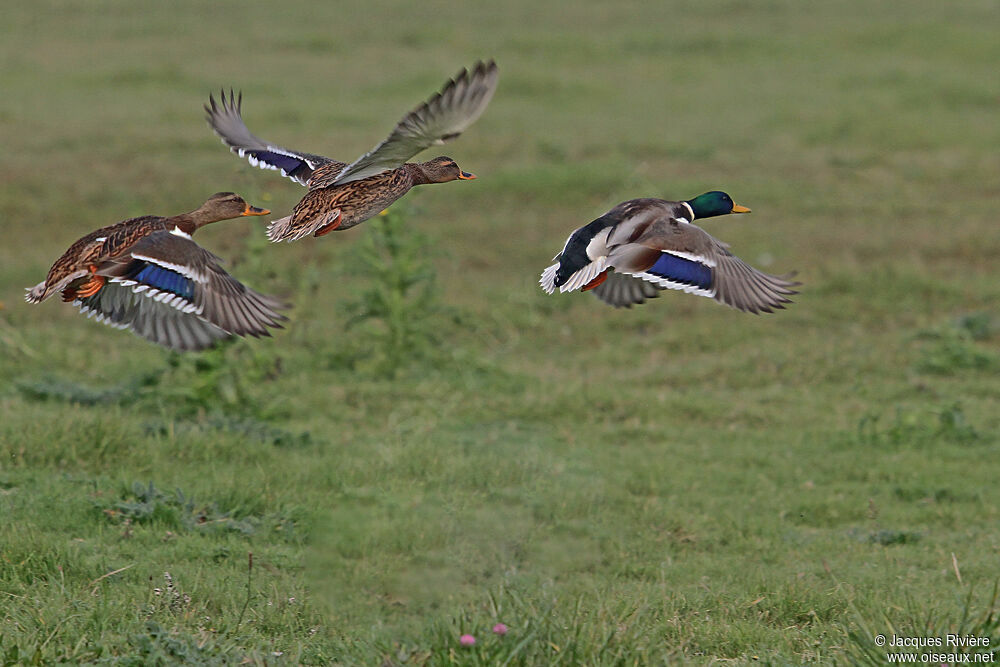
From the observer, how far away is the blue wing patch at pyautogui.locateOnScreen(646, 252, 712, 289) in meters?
4.44

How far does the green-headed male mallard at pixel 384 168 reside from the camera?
3.62 metres

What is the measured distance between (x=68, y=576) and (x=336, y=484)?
6.07 ft

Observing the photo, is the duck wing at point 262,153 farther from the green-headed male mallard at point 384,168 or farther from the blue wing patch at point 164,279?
the blue wing patch at point 164,279

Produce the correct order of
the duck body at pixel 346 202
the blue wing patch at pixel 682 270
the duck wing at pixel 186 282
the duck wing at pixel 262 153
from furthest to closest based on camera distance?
the duck wing at pixel 262 153
the blue wing patch at pixel 682 270
the duck wing at pixel 186 282
the duck body at pixel 346 202

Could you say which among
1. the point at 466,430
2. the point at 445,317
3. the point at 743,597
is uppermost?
the point at 445,317

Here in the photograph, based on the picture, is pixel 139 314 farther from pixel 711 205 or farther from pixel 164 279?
pixel 711 205

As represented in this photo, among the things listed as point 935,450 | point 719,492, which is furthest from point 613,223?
point 935,450

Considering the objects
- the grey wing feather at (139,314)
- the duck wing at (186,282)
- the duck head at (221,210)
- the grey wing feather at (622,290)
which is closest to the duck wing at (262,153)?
the duck head at (221,210)

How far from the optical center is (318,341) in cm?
988

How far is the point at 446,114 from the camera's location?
3646mm

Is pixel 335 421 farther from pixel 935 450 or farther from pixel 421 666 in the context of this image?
pixel 421 666

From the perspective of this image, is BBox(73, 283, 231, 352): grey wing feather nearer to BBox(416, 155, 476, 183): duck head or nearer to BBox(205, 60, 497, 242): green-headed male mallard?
BBox(205, 60, 497, 242): green-headed male mallard

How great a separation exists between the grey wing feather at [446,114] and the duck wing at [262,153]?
0.67 m

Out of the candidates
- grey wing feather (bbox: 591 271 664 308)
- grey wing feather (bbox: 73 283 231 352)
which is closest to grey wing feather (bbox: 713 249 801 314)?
grey wing feather (bbox: 591 271 664 308)
